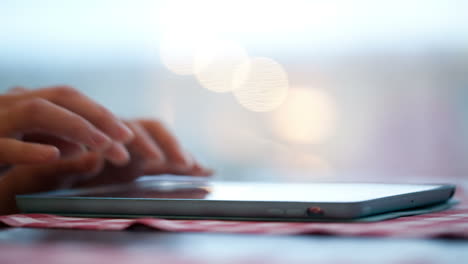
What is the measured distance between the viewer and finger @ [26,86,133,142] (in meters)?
0.81

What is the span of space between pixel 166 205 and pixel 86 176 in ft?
1.51

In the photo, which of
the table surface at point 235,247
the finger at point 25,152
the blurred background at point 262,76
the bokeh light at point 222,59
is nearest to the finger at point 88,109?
the finger at point 25,152

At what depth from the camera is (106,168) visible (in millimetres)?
1086

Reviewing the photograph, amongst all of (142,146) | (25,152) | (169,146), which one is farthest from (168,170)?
(25,152)

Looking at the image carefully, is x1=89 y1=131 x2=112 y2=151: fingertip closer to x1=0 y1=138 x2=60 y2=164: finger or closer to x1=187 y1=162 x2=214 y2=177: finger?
x1=0 y1=138 x2=60 y2=164: finger

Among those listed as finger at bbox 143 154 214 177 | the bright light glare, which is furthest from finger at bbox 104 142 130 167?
the bright light glare

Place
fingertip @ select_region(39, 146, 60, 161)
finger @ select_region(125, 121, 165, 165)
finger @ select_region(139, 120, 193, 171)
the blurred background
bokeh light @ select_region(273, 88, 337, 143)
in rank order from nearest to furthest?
fingertip @ select_region(39, 146, 60, 161)
finger @ select_region(125, 121, 165, 165)
finger @ select_region(139, 120, 193, 171)
the blurred background
bokeh light @ select_region(273, 88, 337, 143)

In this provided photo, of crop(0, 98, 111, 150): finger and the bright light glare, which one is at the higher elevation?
the bright light glare

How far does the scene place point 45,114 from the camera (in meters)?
0.75

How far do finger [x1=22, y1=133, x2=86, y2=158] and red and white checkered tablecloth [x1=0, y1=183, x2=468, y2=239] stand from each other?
0.65 feet

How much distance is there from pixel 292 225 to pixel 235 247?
100 mm

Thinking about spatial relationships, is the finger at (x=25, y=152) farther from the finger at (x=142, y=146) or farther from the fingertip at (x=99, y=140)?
the finger at (x=142, y=146)

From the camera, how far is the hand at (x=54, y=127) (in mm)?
711

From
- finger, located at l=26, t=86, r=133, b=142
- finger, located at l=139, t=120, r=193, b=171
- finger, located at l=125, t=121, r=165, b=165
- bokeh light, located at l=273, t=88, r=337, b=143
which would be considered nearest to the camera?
finger, located at l=26, t=86, r=133, b=142
